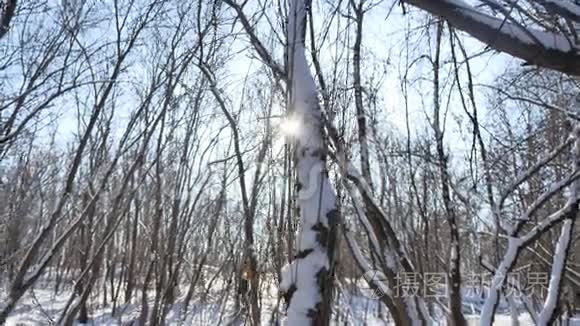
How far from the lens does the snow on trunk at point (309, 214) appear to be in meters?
2.55

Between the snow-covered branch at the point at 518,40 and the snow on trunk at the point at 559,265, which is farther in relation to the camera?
the snow on trunk at the point at 559,265

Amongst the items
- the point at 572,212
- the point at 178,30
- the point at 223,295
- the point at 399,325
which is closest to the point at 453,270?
the point at 399,325

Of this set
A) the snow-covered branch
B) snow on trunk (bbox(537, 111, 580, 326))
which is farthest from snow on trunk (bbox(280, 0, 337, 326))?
snow on trunk (bbox(537, 111, 580, 326))

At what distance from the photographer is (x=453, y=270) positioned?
4891 millimetres

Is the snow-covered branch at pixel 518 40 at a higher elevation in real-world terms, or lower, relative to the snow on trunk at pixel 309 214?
higher

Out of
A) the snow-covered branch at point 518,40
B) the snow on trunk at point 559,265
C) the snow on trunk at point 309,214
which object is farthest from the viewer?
the snow on trunk at point 559,265

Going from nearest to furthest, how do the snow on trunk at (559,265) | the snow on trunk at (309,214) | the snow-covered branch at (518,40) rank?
the snow-covered branch at (518,40), the snow on trunk at (309,214), the snow on trunk at (559,265)

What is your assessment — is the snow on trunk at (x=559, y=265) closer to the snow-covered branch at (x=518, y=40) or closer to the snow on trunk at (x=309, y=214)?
the snow-covered branch at (x=518, y=40)

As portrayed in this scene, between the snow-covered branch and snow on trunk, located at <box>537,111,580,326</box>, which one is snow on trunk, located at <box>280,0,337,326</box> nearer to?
the snow-covered branch

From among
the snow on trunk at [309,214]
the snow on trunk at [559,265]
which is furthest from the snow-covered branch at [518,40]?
the snow on trunk at [559,265]

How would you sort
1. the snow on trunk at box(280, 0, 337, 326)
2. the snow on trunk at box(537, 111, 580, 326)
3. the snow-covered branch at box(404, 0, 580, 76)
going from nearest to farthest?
the snow-covered branch at box(404, 0, 580, 76) → the snow on trunk at box(280, 0, 337, 326) → the snow on trunk at box(537, 111, 580, 326)

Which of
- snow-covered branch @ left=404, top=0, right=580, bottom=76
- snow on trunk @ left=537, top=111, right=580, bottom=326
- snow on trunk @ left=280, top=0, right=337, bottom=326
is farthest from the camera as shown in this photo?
snow on trunk @ left=537, top=111, right=580, bottom=326

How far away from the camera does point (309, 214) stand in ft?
8.89

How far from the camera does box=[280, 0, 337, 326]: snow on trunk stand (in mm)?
2549
